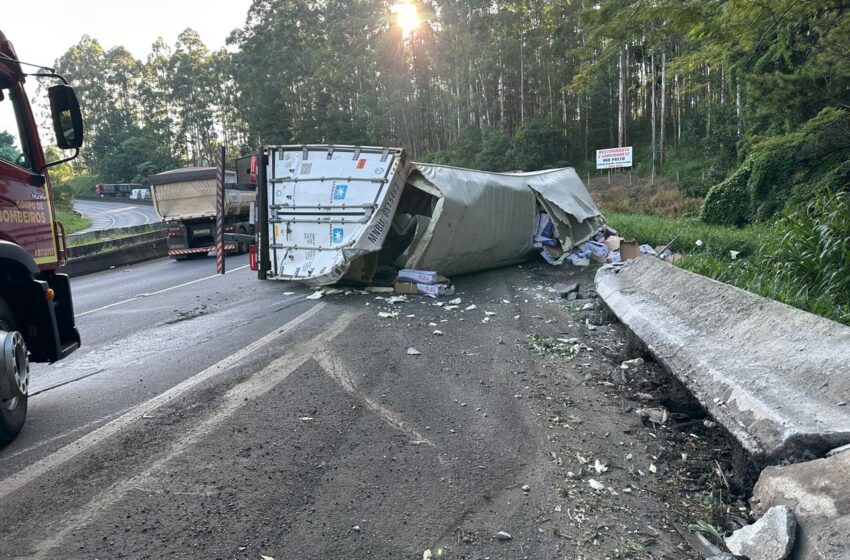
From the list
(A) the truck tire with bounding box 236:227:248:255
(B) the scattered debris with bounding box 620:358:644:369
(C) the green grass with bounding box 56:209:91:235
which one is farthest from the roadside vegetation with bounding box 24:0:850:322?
(C) the green grass with bounding box 56:209:91:235

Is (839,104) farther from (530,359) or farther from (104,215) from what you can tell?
(104,215)

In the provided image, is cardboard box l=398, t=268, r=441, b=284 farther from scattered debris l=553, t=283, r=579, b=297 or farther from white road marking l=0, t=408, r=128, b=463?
white road marking l=0, t=408, r=128, b=463

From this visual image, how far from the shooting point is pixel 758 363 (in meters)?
3.97

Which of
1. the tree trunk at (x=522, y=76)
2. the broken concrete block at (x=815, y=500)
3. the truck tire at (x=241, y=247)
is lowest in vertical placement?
the truck tire at (x=241, y=247)

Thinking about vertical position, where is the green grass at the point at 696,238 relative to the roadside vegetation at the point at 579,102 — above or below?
below

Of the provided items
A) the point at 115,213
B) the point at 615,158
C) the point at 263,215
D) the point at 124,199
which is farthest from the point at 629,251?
the point at 124,199

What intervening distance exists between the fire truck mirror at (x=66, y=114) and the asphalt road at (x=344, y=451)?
2.15 meters

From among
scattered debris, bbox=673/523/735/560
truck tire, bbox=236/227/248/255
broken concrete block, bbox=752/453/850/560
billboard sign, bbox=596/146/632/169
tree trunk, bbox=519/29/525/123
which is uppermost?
tree trunk, bbox=519/29/525/123

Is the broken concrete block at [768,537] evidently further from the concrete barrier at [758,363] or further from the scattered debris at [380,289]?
the scattered debris at [380,289]

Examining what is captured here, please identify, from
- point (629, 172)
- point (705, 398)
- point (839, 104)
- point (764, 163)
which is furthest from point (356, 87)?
point (705, 398)

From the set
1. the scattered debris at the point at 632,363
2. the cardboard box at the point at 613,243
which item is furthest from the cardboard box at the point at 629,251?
the scattered debris at the point at 632,363

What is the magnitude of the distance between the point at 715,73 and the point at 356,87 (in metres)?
31.7

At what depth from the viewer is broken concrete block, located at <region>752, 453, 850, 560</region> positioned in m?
2.37

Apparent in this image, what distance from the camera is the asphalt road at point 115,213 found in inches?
1507
